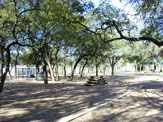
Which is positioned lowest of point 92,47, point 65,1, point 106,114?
point 106,114

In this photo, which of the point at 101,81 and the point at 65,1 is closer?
the point at 65,1

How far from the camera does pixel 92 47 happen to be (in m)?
19.2

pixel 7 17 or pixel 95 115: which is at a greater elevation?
pixel 7 17

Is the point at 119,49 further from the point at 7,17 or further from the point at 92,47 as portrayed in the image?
the point at 7,17

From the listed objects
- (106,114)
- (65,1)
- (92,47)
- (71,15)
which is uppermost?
(65,1)

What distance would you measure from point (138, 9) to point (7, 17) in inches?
334

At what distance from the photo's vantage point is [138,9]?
994 cm

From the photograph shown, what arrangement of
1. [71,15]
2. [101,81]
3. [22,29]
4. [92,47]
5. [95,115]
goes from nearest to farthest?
1. [95,115]
2. [71,15]
3. [22,29]
4. [101,81]
5. [92,47]

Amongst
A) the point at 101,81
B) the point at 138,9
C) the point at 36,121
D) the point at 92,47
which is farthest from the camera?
the point at 92,47

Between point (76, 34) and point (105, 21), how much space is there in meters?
5.13

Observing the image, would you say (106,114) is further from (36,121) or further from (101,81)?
(101,81)

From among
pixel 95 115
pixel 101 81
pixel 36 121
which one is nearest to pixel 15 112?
pixel 36 121

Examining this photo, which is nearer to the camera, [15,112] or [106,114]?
[106,114]

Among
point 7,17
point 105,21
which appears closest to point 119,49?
point 105,21
